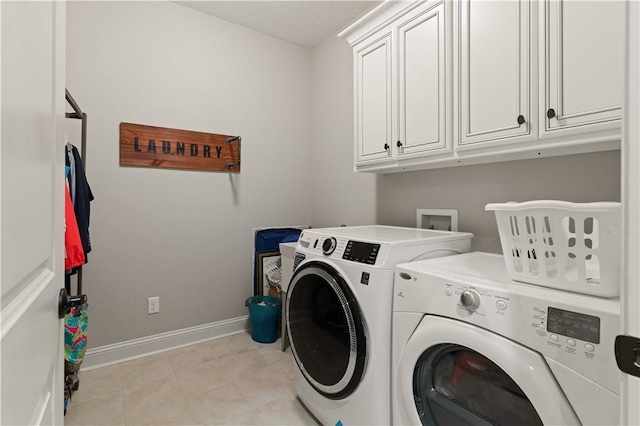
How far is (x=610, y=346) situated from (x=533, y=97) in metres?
0.94

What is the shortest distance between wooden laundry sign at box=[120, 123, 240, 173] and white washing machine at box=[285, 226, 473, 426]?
1.31 meters

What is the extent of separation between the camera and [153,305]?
2.35 meters

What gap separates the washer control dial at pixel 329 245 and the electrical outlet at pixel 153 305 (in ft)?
5.23

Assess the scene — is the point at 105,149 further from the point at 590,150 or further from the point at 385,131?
the point at 590,150

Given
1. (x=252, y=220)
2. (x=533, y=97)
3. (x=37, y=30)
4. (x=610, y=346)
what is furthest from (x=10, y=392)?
(x=252, y=220)

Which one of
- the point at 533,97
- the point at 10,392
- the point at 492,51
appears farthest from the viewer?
the point at 492,51

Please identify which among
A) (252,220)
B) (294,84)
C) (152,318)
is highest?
(294,84)

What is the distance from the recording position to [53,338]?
68cm

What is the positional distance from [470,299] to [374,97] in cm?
141

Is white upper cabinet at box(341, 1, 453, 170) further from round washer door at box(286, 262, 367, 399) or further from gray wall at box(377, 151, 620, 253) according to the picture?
round washer door at box(286, 262, 367, 399)

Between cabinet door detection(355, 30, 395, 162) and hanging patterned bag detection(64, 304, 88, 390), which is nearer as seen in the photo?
hanging patterned bag detection(64, 304, 88, 390)

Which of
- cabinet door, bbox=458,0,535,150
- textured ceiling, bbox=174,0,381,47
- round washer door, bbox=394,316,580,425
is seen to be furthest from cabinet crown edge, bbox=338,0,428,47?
round washer door, bbox=394,316,580,425

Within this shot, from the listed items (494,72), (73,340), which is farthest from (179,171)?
(494,72)

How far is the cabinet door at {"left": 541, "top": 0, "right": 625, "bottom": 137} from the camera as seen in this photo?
3.34 ft
